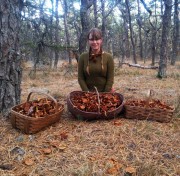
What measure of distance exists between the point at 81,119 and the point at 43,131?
0.64 meters

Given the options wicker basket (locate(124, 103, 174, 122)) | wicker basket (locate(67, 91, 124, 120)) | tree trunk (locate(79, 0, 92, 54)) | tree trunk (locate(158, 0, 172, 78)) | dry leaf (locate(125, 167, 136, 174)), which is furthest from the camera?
tree trunk (locate(158, 0, 172, 78))

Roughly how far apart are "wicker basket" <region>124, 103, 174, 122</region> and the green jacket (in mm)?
638

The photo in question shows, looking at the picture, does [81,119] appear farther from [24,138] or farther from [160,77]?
[160,77]

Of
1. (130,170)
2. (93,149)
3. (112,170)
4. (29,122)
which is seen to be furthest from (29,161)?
(130,170)

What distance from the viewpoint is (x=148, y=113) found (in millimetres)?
3939

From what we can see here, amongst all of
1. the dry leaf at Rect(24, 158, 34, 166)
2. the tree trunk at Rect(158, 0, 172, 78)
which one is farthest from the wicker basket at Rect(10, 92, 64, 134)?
the tree trunk at Rect(158, 0, 172, 78)

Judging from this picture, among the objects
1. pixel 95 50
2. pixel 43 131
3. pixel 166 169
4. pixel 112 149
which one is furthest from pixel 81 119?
pixel 166 169

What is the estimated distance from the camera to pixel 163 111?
12.7 ft

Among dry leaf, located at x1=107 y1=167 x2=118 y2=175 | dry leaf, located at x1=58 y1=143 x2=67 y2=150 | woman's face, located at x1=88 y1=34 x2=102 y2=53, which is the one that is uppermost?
Result: woman's face, located at x1=88 y1=34 x2=102 y2=53

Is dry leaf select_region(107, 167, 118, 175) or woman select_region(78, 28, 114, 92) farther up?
woman select_region(78, 28, 114, 92)

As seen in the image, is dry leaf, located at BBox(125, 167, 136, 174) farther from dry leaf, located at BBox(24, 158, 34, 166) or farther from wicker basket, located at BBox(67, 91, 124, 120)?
wicker basket, located at BBox(67, 91, 124, 120)

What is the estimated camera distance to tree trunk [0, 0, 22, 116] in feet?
11.8

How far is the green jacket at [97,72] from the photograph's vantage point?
4379 mm

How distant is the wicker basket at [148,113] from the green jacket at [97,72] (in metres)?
0.64
